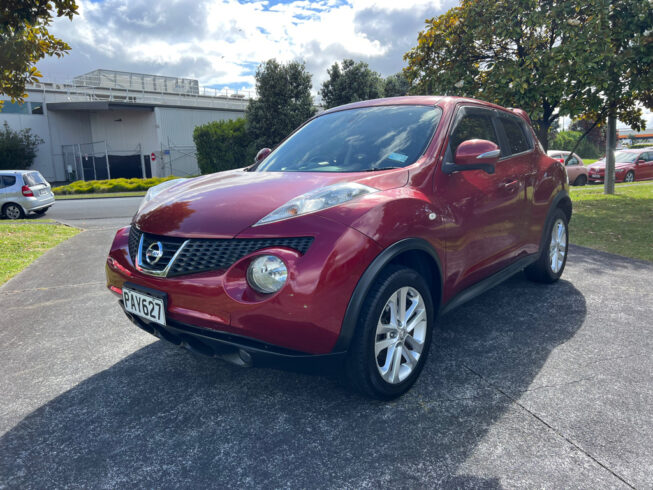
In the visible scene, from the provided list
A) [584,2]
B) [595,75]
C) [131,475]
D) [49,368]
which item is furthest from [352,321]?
[584,2]

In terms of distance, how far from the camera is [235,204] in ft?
8.58

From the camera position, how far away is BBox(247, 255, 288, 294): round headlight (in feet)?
7.51

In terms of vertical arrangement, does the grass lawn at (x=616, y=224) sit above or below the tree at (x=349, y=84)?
below

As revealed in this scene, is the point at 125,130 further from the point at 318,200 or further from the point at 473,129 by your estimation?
the point at 318,200

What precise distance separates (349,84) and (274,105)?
5.69 m

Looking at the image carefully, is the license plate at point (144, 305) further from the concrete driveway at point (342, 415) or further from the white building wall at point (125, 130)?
the white building wall at point (125, 130)

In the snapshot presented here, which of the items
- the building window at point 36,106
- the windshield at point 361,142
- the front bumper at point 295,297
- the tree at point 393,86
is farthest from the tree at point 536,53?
the building window at point 36,106

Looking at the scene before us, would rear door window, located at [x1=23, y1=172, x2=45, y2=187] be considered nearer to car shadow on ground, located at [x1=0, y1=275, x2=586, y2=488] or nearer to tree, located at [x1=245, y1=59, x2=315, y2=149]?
car shadow on ground, located at [x1=0, y1=275, x2=586, y2=488]

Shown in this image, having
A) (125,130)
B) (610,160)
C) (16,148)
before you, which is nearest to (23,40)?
(610,160)

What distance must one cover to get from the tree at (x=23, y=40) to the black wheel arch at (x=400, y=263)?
6921 millimetres

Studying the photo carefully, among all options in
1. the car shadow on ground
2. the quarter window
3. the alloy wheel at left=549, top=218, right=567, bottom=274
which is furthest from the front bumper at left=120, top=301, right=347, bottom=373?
the alloy wheel at left=549, top=218, right=567, bottom=274

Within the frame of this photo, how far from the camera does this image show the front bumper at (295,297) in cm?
225

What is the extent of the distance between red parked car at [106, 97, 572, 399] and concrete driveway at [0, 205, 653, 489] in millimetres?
363

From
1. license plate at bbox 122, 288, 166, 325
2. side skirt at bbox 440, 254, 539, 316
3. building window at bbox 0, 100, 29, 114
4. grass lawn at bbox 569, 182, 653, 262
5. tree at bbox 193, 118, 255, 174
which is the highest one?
building window at bbox 0, 100, 29, 114
